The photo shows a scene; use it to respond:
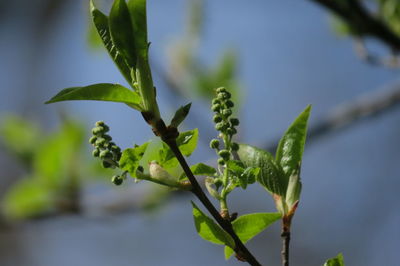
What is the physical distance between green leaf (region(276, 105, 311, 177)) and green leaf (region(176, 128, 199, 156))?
12cm

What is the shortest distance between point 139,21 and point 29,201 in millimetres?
1631

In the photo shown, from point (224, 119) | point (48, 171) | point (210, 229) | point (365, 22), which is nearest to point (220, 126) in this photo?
point (224, 119)

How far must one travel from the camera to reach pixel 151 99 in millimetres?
621

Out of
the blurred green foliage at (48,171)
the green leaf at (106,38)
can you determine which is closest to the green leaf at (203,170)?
the green leaf at (106,38)

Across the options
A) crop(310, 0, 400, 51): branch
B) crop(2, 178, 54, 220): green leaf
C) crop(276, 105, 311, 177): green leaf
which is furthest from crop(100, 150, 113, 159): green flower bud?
crop(2, 178, 54, 220): green leaf

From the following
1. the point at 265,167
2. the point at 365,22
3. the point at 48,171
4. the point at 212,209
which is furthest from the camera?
the point at 48,171

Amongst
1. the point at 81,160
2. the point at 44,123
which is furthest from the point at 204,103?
the point at 44,123

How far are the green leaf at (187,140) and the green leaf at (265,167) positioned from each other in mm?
69

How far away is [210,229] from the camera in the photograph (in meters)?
0.65

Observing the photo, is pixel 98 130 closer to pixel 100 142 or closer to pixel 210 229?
pixel 100 142

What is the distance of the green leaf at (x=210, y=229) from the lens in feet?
2.14

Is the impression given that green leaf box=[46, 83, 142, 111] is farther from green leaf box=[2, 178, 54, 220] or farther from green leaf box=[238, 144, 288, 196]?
green leaf box=[2, 178, 54, 220]

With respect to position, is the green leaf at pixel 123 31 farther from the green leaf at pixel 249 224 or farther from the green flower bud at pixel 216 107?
the green leaf at pixel 249 224

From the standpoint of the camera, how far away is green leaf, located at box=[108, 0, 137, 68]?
60 centimetres
